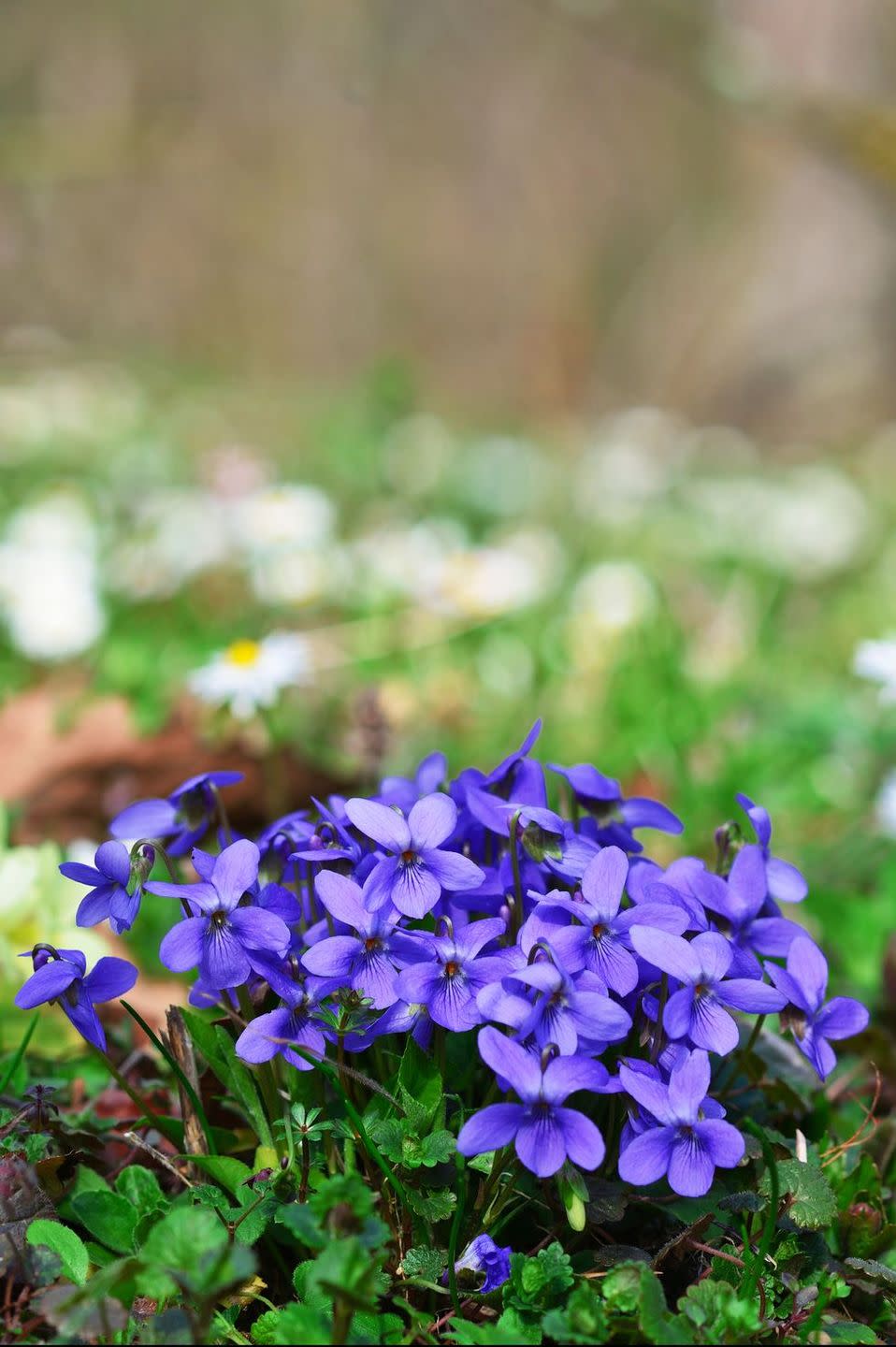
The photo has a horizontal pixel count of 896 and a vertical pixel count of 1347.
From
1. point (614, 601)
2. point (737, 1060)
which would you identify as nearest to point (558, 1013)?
point (737, 1060)

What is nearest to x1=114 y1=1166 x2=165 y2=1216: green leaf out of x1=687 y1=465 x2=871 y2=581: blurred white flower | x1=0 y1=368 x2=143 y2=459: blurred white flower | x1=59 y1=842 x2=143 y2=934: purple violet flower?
x1=59 y1=842 x2=143 y2=934: purple violet flower

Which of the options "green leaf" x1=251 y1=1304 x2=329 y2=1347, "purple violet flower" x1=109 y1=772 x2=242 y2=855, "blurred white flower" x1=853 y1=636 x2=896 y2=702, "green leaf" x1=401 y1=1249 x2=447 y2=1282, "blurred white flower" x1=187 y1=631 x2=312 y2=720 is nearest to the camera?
"green leaf" x1=251 y1=1304 x2=329 y2=1347

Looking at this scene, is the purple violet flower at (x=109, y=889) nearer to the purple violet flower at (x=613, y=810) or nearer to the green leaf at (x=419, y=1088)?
the green leaf at (x=419, y=1088)

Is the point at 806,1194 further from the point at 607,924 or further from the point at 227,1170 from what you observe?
the point at 227,1170

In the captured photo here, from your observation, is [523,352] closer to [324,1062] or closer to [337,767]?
[337,767]

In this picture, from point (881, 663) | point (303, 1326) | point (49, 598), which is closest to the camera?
point (303, 1326)

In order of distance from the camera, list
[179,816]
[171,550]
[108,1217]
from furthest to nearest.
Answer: [171,550] → [179,816] → [108,1217]

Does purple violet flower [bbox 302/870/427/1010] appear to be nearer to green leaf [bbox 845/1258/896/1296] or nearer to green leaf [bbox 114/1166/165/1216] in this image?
green leaf [bbox 114/1166/165/1216]
